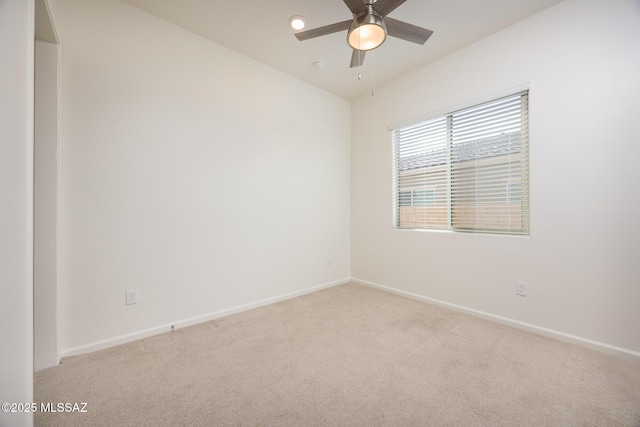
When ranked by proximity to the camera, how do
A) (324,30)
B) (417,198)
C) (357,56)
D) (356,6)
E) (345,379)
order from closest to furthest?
(356,6), (345,379), (324,30), (357,56), (417,198)

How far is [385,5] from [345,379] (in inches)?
91.2

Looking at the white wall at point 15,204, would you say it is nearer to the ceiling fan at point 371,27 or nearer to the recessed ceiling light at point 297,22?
the ceiling fan at point 371,27

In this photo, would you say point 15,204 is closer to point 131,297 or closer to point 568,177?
point 131,297

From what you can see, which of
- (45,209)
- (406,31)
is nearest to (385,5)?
(406,31)

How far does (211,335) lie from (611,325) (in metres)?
3.13

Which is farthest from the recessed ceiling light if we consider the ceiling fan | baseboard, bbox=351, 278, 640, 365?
baseboard, bbox=351, 278, 640, 365

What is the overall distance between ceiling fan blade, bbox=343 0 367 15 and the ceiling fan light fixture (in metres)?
0.03

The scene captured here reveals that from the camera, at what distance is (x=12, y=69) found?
3.31ft

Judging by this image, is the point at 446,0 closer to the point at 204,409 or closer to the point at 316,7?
the point at 316,7

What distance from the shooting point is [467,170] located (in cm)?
277

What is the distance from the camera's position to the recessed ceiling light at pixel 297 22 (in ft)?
7.31

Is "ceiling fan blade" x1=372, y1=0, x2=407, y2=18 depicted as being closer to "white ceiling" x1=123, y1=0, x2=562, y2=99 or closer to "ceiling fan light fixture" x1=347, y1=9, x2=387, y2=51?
"ceiling fan light fixture" x1=347, y1=9, x2=387, y2=51

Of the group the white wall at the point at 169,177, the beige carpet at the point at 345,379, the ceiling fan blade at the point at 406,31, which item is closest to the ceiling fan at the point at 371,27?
the ceiling fan blade at the point at 406,31

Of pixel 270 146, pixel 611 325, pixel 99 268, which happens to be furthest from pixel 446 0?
pixel 99 268
